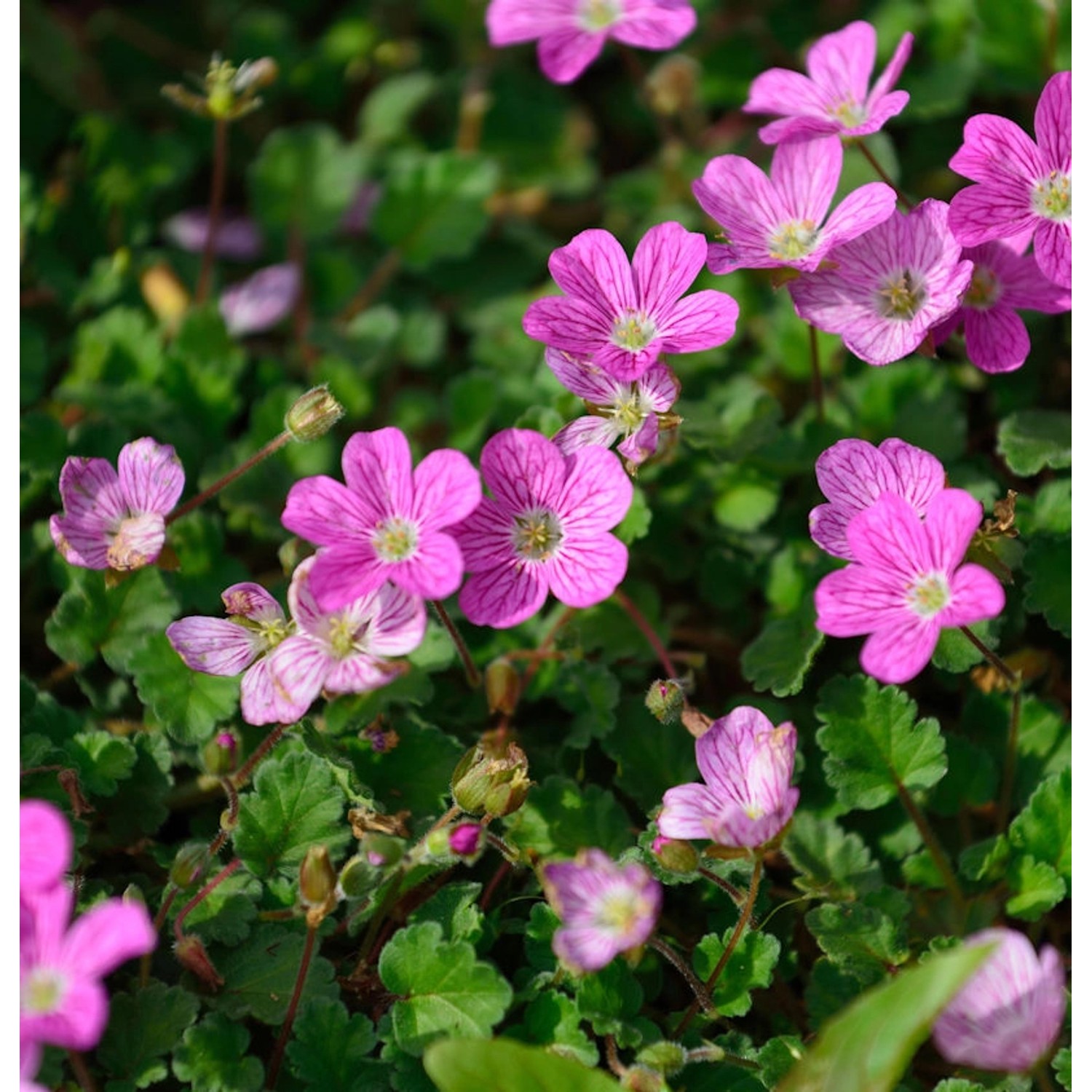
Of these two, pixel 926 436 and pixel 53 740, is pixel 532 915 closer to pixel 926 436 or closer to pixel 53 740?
pixel 53 740

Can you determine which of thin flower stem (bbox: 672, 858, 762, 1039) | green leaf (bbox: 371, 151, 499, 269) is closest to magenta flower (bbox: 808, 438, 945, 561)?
thin flower stem (bbox: 672, 858, 762, 1039)

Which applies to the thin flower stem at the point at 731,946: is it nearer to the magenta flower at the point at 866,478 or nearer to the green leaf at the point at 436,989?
the green leaf at the point at 436,989

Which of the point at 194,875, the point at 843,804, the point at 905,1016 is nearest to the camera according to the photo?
the point at 905,1016

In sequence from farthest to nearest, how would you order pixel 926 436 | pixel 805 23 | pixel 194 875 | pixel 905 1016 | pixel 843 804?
pixel 805 23 < pixel 926 436 < pixel 843 804 < pixel 194 875 < pixel 905 1016

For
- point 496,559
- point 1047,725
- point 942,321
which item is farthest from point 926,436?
point 496,559

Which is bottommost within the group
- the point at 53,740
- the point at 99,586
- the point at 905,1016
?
the point at 53,740

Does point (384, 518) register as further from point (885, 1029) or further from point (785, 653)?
point (885, 1029)

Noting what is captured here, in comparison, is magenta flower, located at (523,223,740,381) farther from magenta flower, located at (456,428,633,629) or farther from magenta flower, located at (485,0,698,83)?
magenta flower, located at (485,0,698,83)
